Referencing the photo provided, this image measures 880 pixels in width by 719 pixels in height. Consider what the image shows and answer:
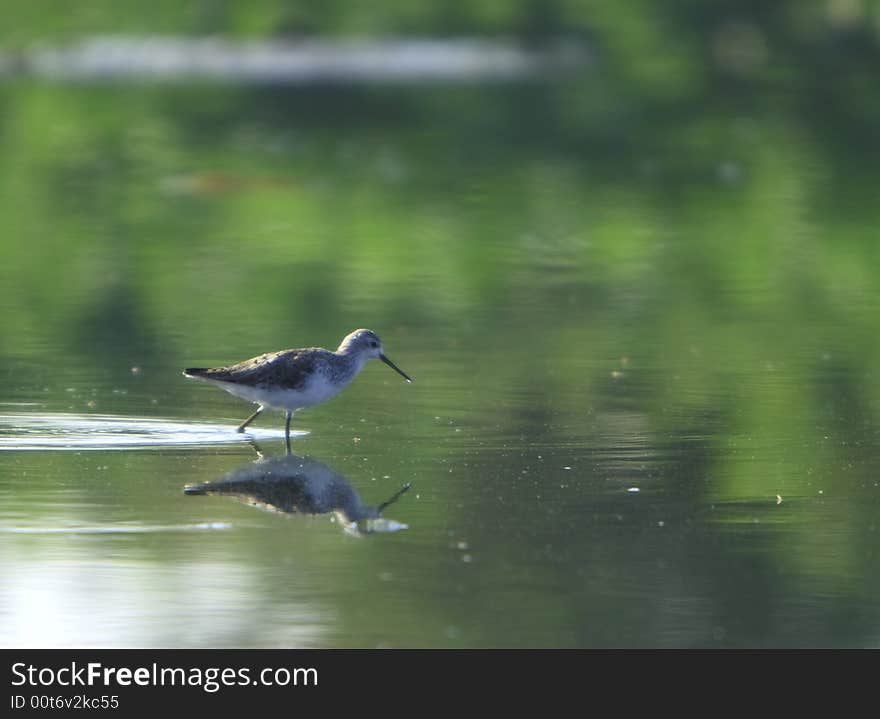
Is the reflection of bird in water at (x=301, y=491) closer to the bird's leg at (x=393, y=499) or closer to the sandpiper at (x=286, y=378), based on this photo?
the bird's leg at (x=393, y=499)

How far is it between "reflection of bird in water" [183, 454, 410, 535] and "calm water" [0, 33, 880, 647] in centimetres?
3

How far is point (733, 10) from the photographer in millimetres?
40188

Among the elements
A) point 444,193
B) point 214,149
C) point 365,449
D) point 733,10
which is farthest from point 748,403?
point 733,10

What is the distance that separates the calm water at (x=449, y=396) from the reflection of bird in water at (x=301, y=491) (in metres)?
0.03

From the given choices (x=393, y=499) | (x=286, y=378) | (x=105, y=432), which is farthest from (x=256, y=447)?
(x=393, y=499)

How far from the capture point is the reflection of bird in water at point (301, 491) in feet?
33.0

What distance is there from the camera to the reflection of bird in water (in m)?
10.0

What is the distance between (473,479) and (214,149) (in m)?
19.1

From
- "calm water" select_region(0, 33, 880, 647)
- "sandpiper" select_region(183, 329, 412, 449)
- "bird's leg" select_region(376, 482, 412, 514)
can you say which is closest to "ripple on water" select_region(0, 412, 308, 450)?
"calm water" select_region(0, 33, 880, 647)

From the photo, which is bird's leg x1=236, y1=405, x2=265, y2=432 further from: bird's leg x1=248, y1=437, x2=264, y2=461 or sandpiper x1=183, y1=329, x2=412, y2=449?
bird's leg x1=248, y1=437, x2=264, y2=461

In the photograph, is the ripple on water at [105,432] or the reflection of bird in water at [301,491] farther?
the ripple on water at [105,432]

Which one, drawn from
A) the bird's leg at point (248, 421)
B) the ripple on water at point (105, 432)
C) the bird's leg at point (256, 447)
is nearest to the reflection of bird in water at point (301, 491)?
the bird's leg at point (256, 447)

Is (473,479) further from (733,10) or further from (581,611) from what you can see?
(733,10)

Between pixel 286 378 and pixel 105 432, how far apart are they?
1.04 m
